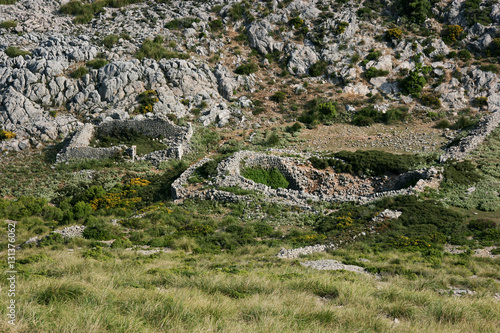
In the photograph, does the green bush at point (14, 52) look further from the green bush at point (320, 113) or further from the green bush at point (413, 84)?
the green bush at point (413, 84)

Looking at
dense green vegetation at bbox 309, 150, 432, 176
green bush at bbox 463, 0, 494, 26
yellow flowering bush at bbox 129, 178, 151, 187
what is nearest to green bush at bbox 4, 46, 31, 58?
yellow flowering bush at bbox 129, 178, 151, 187

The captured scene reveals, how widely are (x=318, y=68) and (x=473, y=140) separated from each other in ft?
80.9

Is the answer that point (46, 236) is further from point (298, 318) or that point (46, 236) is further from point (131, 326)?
point (298, 318)

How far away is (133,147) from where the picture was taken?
30453 millimetres

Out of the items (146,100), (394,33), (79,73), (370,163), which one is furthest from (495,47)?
(79,73)

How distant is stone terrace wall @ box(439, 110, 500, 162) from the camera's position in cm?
2578

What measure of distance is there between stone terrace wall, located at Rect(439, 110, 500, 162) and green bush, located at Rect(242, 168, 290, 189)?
13.2 metres

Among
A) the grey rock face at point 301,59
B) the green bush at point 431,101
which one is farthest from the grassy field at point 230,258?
the grey rock face at point 301,59

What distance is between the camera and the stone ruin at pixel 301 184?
21.8 m

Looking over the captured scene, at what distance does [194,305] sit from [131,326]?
1.53 metres

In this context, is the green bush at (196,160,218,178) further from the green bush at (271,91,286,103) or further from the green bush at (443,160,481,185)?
the green bush at (271,91,286,103)

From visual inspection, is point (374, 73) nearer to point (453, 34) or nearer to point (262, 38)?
point (453, 34)

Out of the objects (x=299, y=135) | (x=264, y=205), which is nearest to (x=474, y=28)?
(x=299, y=135)

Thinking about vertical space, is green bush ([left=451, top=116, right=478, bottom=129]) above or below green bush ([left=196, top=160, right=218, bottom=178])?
above
